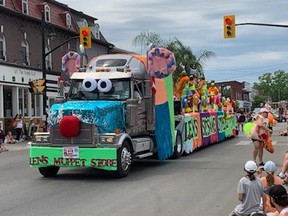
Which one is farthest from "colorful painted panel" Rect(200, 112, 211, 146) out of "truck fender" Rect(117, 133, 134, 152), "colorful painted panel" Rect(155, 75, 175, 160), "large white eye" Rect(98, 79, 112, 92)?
"truck fender" Rect(117, 133, 134, 152)

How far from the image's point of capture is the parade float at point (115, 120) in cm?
1141

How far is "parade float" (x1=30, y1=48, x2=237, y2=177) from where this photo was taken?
1141 cm

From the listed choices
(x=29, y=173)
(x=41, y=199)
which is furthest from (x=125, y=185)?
(x=29, y=173)

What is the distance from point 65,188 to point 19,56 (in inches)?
974

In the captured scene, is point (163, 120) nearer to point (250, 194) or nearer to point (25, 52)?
point (250, 194)

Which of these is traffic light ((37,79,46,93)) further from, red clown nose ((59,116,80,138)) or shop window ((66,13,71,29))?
red clown nose ((59,116,80,138))

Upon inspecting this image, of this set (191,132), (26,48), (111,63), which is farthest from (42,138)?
(26,48)

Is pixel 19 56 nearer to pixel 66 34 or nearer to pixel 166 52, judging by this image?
pixel 66 34

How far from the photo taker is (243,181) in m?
7.02

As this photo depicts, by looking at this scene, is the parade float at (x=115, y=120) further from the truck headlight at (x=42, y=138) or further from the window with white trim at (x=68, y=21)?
the window with white trim at (x=68, y=21)

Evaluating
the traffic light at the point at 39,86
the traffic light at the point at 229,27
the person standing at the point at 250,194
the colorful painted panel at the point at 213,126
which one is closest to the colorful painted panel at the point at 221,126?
the colorful painted panel at the point at 213,126

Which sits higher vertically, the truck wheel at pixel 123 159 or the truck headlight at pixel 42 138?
the truck headlight at pixel 42 138

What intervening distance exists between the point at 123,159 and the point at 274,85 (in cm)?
14326

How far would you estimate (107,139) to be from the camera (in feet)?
37.3
